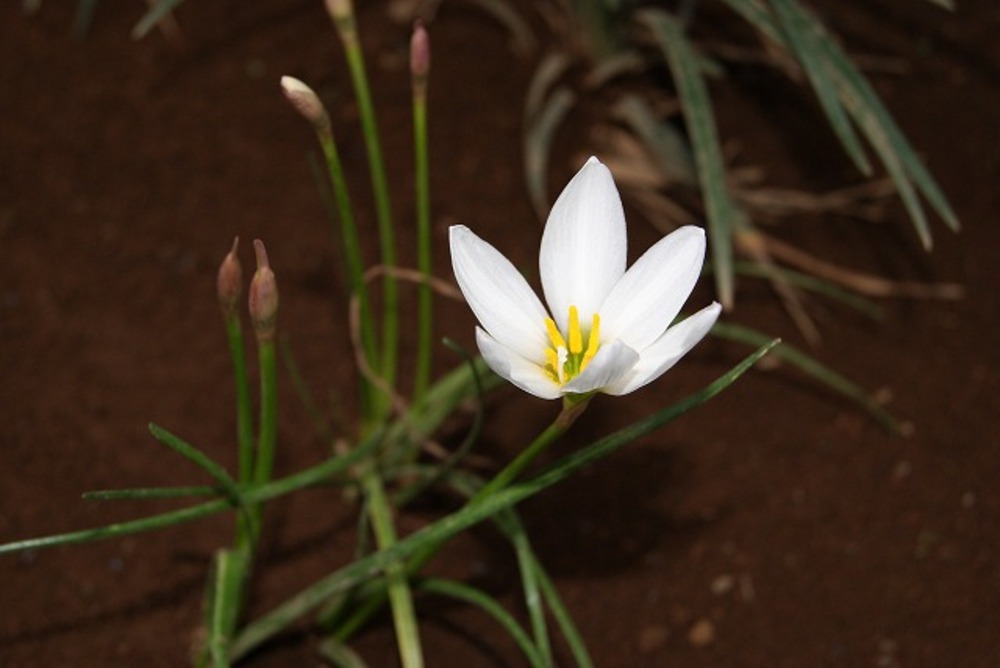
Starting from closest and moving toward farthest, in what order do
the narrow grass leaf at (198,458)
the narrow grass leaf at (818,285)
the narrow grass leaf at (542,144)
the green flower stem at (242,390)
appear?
the narrow grass leaf at (198,458)
the green flower stem at (242,390)
the narrow grass leaf at (818,285)
the narrow grass leaf at (542,144)

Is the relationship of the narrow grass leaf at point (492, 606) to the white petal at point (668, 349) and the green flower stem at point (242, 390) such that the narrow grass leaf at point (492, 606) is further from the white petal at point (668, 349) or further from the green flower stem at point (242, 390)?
the white petal at point (668, 349)

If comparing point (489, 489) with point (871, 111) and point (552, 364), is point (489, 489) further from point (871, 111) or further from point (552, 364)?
point (871, 111)

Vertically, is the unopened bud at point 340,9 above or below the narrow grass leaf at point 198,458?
above

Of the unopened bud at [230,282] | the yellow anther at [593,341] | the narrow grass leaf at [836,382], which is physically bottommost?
the narrow grass leaf at [836,382]

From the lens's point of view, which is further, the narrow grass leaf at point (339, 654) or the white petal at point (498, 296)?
the narrow grass leaf at point (339, 654)

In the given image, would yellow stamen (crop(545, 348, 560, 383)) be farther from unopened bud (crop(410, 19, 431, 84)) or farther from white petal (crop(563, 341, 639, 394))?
unopened bud (crop(410, 19, 431, 84))

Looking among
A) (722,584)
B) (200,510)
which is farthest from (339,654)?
(722,584)

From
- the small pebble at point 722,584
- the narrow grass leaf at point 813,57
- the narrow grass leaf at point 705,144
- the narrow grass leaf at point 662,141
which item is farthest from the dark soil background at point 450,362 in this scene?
the narrow grass leaf at point 813,57

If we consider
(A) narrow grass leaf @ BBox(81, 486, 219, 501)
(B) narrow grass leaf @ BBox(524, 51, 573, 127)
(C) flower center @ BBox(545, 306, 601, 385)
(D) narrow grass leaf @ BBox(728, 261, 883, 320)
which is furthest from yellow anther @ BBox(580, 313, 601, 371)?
(B) narrow grass leaf @ BBox(524, 51, 573, 127)
